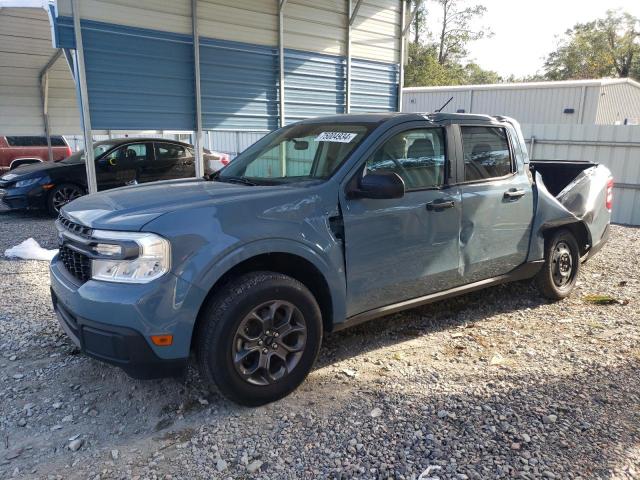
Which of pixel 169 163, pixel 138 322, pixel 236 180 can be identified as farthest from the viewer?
pixel 169 163

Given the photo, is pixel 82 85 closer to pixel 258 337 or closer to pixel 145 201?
pixel 145 201

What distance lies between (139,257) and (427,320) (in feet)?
9.31

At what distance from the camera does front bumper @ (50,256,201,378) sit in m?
2.80

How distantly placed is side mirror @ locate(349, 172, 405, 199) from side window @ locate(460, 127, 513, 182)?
1.05 m

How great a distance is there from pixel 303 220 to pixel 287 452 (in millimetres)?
1373

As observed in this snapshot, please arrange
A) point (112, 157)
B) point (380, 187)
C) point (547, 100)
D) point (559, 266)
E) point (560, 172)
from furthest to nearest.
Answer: point (547, 100) → point (112, 157) → point (560, 172) → point (559, 266) → point (380, 187)

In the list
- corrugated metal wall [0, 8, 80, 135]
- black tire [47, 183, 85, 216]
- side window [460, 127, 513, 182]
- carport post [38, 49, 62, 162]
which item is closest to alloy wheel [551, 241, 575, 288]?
side window [460, 127, 513, 182]

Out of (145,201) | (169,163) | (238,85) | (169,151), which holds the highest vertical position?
(238,85)

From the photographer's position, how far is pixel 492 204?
437 cm

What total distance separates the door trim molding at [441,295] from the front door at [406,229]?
41mm

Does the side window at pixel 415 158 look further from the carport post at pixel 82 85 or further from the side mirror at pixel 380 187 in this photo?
the carport post at pixel 82 85

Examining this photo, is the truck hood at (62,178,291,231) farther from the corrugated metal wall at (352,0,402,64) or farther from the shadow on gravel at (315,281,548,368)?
the corrugated metal wall at (352,0,402,64)

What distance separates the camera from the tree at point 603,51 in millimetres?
42156

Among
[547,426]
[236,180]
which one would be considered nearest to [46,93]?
[236,180]
